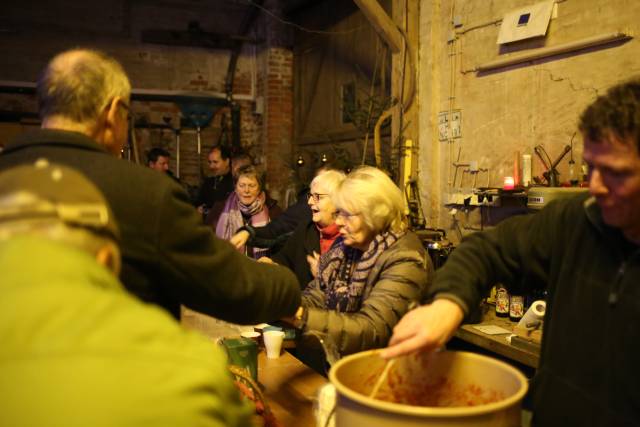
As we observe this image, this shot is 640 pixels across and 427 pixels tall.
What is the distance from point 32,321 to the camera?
65cm

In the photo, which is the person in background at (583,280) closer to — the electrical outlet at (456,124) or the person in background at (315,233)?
the person in background at (315,233)

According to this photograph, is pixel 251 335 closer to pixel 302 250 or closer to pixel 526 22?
pixel 302 250

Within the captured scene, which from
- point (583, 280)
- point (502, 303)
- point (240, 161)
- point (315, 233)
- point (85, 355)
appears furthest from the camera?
point (240, 161)

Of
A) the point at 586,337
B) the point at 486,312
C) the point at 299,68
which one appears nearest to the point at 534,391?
the point at 586,337

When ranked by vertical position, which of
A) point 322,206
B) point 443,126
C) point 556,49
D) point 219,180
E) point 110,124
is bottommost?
point 322,206

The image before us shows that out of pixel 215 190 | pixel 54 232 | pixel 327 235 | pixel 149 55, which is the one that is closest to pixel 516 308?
pixel 327 235

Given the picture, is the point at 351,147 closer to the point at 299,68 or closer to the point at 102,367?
the point at 299,68

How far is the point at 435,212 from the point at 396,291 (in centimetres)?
279

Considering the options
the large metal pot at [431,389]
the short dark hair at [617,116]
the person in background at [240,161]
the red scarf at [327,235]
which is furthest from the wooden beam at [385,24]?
the large metal pot at [431,389]

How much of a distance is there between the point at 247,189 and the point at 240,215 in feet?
0.96

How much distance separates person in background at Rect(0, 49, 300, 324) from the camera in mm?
1384

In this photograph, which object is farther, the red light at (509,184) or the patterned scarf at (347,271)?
the red light at (509,184)

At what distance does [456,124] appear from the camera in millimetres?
4816

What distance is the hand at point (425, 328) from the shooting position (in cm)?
137
